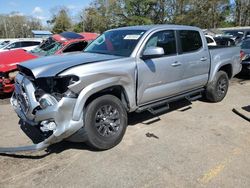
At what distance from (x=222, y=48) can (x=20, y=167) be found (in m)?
5.04

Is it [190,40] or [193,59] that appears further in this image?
[190,40]

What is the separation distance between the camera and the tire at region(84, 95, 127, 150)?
4125 mm

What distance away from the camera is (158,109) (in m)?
5.29

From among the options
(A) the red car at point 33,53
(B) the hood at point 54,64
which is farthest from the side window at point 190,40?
(A) the red car at point 33,53

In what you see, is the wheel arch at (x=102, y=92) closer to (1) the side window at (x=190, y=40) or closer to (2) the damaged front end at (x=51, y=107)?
(2) the damaged front end at (x=51, y=107)

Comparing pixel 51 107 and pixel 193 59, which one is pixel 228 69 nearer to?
pixel 193 59

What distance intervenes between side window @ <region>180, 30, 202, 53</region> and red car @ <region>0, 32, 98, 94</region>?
153 inches

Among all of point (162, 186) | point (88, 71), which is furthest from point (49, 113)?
point (162, 186)

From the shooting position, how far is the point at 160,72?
508 centimetres

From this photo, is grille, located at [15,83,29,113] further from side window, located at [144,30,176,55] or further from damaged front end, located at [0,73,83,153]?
side window, located at [144,30,176,55]

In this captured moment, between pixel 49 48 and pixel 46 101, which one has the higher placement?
pixel 49 48

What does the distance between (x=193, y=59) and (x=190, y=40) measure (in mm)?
426

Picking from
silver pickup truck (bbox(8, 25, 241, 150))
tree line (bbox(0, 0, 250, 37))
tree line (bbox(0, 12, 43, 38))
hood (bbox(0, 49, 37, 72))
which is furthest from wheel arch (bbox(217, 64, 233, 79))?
tree line (bbox(0, 12, 43, 38))

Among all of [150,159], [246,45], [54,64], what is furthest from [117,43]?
[246,45]
